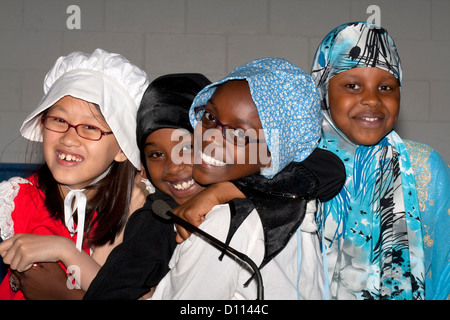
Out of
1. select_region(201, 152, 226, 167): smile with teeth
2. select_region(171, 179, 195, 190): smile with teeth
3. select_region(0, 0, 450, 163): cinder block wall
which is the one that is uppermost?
select_region(0, 0, 450, 163): cinder block wall

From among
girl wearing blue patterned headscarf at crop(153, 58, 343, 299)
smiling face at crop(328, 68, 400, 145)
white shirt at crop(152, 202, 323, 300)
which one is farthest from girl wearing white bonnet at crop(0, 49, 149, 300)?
smiling face at crop(328, 68, 400, 145)

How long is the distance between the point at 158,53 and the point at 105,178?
155 centimetres

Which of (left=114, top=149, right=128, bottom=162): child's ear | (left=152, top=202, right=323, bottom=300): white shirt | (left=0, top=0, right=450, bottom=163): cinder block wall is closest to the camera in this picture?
(left=152, top=202, right=323, bottom=300): white shirt

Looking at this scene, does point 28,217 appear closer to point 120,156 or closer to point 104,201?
point 104,201

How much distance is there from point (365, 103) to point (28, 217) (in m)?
1.08

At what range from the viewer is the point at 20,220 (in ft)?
5.51

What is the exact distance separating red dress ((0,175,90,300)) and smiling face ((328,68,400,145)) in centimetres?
89

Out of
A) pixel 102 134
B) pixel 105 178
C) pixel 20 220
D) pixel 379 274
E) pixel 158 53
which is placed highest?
pixel 158 53

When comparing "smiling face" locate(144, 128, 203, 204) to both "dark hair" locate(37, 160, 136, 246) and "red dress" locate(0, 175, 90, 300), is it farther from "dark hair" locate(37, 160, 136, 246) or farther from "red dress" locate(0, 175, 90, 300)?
"red dress" locate(0, 175, 90, 300)

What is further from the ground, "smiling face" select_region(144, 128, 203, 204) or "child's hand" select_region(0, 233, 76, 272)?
"smiling face" select_region(144, 128, 203, 204)

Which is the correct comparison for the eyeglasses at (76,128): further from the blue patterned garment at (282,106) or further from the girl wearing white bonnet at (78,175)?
the blue patterned garment at (282,106)

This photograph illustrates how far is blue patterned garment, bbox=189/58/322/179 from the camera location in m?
1.37
